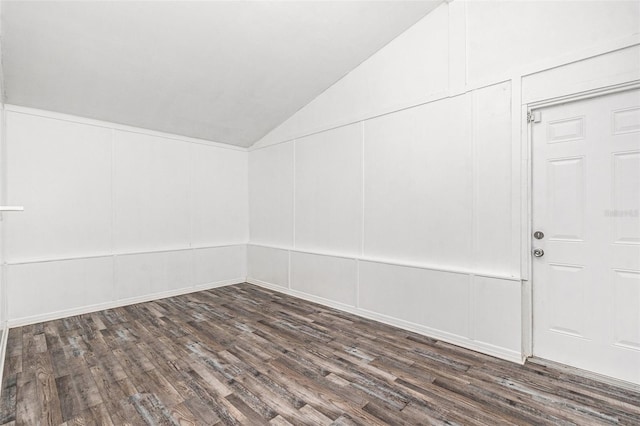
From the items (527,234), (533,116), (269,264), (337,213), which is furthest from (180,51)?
(527,234)

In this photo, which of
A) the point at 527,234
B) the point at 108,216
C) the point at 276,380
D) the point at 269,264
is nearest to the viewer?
the point at 276,380

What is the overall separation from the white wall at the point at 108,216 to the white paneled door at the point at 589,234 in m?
4.57

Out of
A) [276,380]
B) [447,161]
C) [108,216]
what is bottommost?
[276,380]

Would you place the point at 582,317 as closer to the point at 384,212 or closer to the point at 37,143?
the point at 384,212

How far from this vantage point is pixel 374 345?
9.89ft

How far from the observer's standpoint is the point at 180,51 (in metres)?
3.30

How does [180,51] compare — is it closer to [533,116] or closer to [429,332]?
[533,116]

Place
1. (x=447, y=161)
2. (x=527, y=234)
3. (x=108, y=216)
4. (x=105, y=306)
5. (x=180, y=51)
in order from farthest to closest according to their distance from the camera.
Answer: (x=108, y=216) → (x=105, y=306) → (x=180, y=51) → (x=447, y=161) → (x=527, y=234)

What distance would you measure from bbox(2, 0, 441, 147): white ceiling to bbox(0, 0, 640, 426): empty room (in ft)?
0.08

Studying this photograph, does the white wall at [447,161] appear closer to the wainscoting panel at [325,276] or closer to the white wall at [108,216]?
the wainscoting panel at [325,276]

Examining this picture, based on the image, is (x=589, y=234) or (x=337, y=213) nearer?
(x=589, y=234)

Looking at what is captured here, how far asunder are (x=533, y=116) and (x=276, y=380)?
307 centimetres

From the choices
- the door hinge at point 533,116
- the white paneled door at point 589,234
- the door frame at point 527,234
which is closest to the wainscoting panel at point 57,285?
the door frame at point 527,234

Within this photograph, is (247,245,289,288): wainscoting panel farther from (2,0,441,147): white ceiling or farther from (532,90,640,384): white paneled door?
(532,90,640,384): white paneled door
